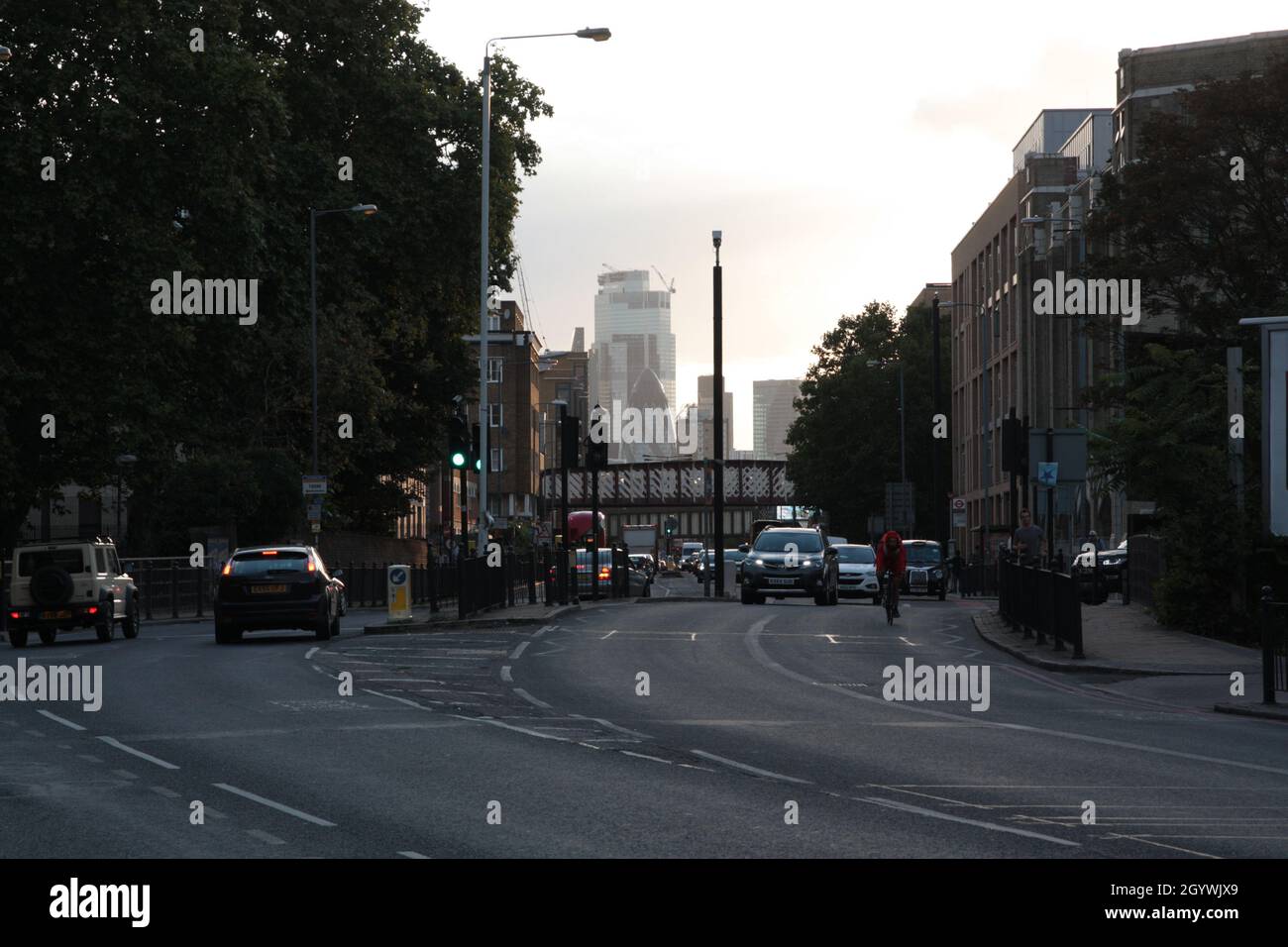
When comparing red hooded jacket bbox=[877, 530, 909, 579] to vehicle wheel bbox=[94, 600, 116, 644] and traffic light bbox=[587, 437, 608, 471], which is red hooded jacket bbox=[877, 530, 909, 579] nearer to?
traffic light bbox=[587, 437, 608, 471]

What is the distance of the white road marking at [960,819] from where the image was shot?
9.93 m

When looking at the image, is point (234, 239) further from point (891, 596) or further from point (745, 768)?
point (745, 768)

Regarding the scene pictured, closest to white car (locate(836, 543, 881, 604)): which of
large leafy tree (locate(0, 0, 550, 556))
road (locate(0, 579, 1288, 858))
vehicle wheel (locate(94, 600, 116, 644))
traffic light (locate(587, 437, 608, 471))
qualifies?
traffic light (locate(587, 437, 608, 471))

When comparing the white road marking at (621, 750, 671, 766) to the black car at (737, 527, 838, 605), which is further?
the black car at (737, 527, 838, 605)

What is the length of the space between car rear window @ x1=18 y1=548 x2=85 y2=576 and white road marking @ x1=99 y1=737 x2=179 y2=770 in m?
18.1

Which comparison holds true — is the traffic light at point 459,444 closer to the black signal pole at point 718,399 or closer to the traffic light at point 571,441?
the traffic light at point 571,441

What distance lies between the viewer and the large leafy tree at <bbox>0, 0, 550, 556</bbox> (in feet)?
133

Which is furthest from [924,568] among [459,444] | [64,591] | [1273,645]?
[1273,645]

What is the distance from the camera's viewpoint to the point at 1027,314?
8050 cm

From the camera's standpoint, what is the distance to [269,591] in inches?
1188

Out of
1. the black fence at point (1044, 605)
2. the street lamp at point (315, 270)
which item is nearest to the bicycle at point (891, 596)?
the black fence at point (1044, 605)

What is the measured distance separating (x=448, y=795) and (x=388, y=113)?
40.8 m

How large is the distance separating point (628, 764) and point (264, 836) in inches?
158
